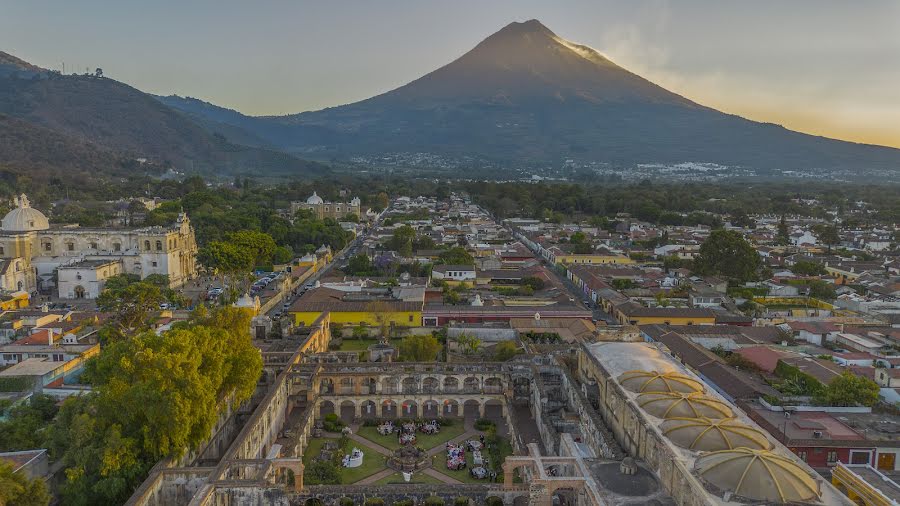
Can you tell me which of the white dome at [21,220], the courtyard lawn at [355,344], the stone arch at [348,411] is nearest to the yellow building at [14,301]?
the white dome at [21,220]

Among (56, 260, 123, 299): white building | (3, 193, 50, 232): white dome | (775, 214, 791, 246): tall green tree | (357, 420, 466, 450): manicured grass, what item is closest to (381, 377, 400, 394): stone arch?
(357, 420, 466, 450): manicured grass

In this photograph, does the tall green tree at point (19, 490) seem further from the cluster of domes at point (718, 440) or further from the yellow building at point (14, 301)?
the yellow building at point (14, 301)

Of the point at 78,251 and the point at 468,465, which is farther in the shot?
the point at 78,251

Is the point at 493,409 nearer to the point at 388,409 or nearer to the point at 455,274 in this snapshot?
the point at 388,409

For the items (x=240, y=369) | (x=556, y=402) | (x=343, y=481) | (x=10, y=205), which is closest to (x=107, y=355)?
(x=240, y=369)

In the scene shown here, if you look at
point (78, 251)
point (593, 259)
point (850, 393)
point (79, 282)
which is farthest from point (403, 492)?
point (78, 251)

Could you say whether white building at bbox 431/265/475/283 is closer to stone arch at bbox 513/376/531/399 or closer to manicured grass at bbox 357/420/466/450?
stone arch at bbox 513/376/531/399

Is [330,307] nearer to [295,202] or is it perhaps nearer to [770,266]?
[770,266]
